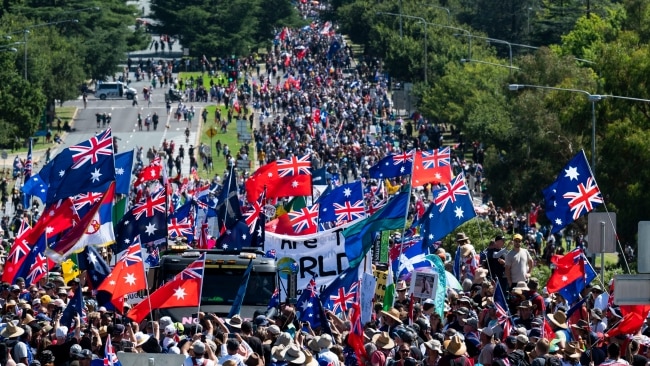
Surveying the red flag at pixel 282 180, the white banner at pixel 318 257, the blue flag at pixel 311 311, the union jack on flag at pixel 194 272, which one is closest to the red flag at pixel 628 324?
the blue flag at pixel 311 311

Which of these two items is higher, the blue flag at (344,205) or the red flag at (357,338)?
the red flag at (357,338)

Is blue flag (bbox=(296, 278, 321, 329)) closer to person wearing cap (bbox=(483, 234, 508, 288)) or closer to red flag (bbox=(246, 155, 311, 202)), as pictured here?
person wearing cap (bbox=(483, 234, 508, 288))

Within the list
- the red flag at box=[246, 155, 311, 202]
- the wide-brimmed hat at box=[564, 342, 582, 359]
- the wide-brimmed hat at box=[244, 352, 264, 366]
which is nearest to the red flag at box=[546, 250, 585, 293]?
the wide-brimmed hat at box=[564, 342, 582, 359]

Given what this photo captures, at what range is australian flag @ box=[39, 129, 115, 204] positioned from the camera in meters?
34.7

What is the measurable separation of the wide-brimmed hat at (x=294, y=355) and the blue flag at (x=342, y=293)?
6.73m

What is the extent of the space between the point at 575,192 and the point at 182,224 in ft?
46.4

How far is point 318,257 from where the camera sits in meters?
31.7

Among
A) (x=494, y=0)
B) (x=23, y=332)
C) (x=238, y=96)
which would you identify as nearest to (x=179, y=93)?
(x=238, y=96)

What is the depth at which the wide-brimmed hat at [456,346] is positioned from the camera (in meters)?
21.9

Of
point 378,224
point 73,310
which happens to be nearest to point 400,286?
point 378,224

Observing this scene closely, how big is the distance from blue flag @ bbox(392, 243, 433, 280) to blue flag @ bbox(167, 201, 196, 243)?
1074 centimetres

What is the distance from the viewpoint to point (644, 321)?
23.8 m

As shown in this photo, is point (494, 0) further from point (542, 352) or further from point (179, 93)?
point (542, 352)

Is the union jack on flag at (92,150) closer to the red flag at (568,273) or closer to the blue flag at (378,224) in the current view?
the blue flag at (378,224)
